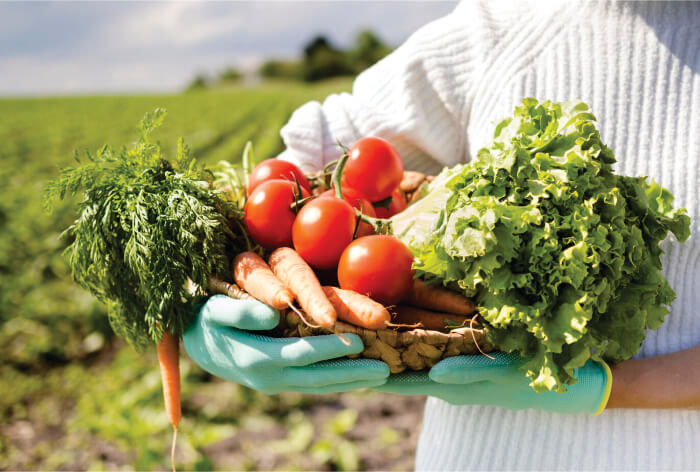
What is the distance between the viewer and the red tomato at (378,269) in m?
1.52

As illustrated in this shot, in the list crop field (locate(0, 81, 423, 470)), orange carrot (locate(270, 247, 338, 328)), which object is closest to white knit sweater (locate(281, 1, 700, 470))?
orange carrot (locate(270, 247, 338, 328))

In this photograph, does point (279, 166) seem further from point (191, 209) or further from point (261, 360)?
point (261, 360)

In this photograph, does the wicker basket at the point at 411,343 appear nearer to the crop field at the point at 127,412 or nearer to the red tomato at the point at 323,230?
the red tomato at the point at 323,230

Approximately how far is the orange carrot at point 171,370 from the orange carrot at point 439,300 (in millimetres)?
829

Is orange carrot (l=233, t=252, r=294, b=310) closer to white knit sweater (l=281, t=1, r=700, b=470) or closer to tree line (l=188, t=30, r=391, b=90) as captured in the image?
white knit sweater (l=281, t=1, r=700, b=470)

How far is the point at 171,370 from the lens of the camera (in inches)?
77.5

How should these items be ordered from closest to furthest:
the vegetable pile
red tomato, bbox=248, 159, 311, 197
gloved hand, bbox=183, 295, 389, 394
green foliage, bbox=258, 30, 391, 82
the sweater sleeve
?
the vegetable pile, gloved hand, bbox=183, 295, 389, 394, the sweater sleeve, red tomato, bbox=248, 159, 311, 197, green foliage, bbox=258, 30, 391, 82

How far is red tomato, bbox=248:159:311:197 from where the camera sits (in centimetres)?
184

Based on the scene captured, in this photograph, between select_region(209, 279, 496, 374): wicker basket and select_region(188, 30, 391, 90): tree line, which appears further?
select_region(188, 30, 391, 90): tree line

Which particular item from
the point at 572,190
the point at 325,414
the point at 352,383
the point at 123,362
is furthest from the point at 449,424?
the point at 123,362

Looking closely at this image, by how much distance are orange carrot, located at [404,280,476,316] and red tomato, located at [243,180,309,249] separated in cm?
44

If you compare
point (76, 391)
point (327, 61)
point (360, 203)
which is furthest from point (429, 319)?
point (327, 61)

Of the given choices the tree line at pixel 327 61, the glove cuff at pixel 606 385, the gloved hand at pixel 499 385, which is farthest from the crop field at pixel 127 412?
the tree line at pixel 327 61

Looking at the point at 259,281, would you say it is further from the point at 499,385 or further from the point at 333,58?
the point at 333,58
